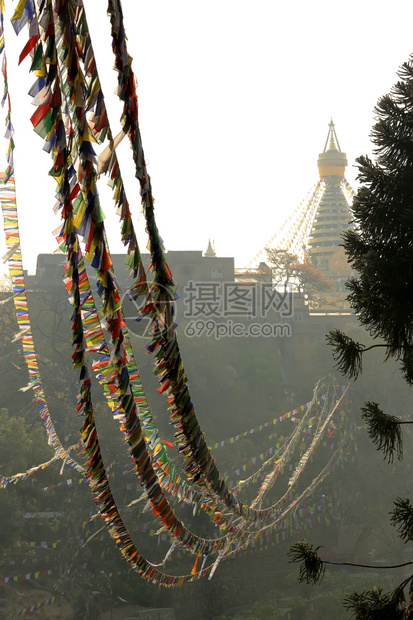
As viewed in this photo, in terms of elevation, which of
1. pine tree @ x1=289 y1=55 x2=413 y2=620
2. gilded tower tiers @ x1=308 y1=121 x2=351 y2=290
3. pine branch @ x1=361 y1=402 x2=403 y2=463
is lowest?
pine branch @ x1=361 y1=402 x2=403 y2=463

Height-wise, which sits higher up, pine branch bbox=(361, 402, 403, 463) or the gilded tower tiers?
the gilded tower tiers

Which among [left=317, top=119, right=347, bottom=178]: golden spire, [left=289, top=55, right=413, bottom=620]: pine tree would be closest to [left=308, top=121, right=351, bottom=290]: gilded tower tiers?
[left=317, top=119, right=347, bottom=178]: golden spire

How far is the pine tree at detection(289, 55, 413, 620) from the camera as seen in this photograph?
5035 millimetres

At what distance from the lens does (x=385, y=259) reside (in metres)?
5.14

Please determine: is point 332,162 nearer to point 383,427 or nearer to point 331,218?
point 331,218

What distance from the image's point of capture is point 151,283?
120 inches

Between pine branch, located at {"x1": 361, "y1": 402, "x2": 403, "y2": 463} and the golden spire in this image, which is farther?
the golden spire

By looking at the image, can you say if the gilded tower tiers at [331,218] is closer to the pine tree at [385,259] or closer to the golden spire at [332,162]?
the golden spire at [332,162]

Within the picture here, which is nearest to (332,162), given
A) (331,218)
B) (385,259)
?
(331,218)

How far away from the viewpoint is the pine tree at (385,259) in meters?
5.04

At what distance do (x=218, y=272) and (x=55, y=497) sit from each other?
13991 millimetres

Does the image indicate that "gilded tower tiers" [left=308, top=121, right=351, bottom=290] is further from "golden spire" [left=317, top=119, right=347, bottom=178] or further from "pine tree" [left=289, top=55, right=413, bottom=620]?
"pine tree" [left=289, top=55, right=413, bottom=620]

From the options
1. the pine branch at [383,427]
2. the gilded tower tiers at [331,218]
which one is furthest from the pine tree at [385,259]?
the gilded tower tiers at [331,218]

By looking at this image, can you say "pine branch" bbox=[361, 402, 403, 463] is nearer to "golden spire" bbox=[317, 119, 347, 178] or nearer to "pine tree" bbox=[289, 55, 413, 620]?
"pine tree" bbox=[289, 55, 413, 620]
